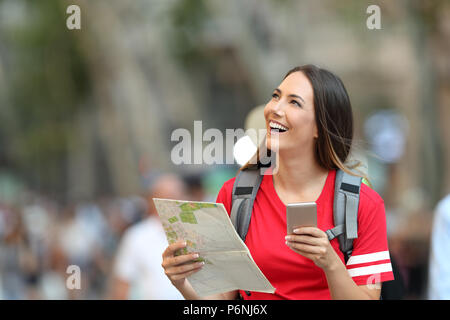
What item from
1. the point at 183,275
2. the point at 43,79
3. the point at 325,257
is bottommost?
the point at 183,275

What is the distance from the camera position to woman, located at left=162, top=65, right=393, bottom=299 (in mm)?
2537

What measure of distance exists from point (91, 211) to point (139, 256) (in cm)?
1863

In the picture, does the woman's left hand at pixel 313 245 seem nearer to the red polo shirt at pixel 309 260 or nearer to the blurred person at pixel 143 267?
the red polo shirt at pixel 309 260

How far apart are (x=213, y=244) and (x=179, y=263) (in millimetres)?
156

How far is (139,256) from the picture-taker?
197 inches

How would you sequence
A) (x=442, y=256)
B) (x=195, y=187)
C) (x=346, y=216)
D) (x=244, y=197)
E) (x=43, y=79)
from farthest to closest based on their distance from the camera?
(x=43, y=79), (x=195, y=187), (x=442, y=256), (x=244, y=197), (x=346, y=216)

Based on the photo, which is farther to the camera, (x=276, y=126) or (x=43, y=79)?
(x=43, y=79)

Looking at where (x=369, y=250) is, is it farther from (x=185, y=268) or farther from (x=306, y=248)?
(x=185, y=268)

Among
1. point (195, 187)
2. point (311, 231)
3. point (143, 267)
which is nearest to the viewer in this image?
point (311, 231)

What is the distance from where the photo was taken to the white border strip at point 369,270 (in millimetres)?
2537

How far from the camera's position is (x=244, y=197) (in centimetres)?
272

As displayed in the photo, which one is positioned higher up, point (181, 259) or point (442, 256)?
point (181, 259)

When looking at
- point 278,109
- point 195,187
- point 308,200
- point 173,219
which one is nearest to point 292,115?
point 278,109

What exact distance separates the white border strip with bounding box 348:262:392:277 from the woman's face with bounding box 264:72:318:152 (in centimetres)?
51
